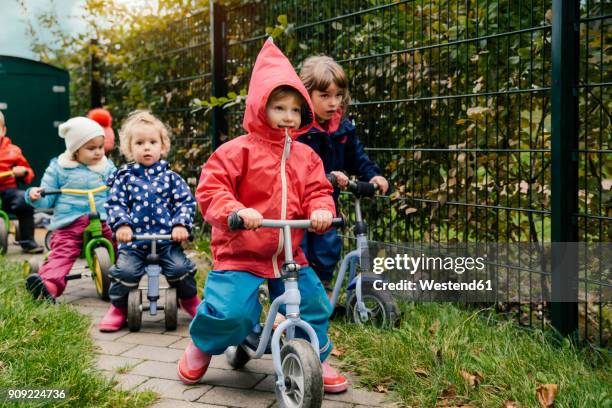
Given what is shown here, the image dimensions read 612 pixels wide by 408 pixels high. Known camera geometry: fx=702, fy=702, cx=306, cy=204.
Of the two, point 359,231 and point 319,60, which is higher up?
point 319,60

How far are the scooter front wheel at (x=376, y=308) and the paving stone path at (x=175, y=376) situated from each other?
21.3 inches

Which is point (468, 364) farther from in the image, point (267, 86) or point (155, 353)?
point (155, 353)

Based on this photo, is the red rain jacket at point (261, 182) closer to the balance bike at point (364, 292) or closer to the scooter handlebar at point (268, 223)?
the scooter handlebar at point (268, 223)

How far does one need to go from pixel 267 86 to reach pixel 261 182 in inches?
17.1

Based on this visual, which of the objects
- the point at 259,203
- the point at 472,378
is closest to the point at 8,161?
the point at 259,203

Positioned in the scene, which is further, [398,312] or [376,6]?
[376,6]

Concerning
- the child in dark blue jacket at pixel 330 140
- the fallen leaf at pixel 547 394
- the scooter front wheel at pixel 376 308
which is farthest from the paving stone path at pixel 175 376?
the child in dark blue jacket at pixel 330 140

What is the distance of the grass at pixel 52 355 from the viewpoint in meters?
3.03

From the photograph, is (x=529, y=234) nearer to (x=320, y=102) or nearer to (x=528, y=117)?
(x=528, y=117)

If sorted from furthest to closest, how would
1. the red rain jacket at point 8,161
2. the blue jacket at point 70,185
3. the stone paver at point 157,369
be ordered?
the red rain jacket at point 8,161
the blue jacket at point 70,185
the stone paver at point 157,369

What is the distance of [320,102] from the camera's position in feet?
13.5

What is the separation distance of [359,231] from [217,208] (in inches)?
49.4

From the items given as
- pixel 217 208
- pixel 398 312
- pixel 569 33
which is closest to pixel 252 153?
pixel 217 208

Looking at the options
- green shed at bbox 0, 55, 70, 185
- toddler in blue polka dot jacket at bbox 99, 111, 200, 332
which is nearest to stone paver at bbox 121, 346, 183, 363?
toddler in blue polka dot jacket at bbox 99, 111, 200, 332
